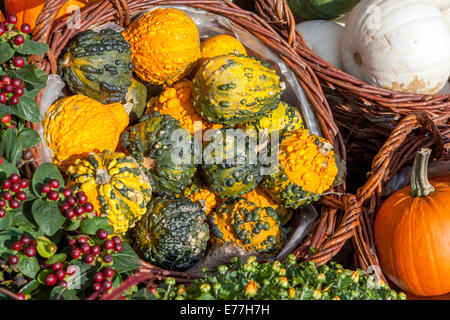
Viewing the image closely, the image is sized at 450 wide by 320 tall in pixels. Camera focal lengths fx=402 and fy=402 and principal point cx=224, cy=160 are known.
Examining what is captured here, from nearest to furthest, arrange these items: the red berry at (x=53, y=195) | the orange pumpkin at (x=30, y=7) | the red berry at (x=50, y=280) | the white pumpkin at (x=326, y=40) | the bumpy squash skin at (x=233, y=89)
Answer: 1. the red berry at (x=50, y=280)
2. the red berry at (x=53, y=195)
3. the bumpy squash skin at (x=233, y=89)
4. the orange pumpkin at (x=30, y=7)
5. the white pumpkin at (x=326, y=40)

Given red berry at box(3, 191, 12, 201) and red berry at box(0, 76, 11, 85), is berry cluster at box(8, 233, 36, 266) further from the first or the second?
red berry at box(0, 76, 11, 85)

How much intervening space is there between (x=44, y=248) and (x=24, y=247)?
4 centimetres

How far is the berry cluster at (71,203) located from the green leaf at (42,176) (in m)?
0.04

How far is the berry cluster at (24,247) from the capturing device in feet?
2.95

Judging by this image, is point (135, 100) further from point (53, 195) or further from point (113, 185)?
point (53, 195)

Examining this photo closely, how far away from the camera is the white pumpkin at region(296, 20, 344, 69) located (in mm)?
1871

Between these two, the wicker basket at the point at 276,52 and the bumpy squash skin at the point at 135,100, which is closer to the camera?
the wicker basket at the point at 276,52

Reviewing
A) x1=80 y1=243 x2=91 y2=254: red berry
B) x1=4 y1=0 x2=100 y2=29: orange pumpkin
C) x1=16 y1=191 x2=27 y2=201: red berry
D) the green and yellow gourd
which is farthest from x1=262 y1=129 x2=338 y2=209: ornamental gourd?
x1=4 y1=0 x2=100 y2=29: orange pumpkin

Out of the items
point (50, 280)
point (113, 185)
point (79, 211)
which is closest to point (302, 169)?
point (113, 185)

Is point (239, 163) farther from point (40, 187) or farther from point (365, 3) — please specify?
point (365, 3)

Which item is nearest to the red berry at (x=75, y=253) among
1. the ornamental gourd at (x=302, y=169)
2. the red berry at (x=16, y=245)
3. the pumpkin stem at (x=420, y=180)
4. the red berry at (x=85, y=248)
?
the red berry at (x=85, y=248)

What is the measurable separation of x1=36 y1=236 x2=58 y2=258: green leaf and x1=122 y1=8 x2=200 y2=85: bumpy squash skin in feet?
2.22

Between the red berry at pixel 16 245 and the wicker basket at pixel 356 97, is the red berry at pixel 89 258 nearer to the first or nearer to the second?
the red berry at pixel 16 245
